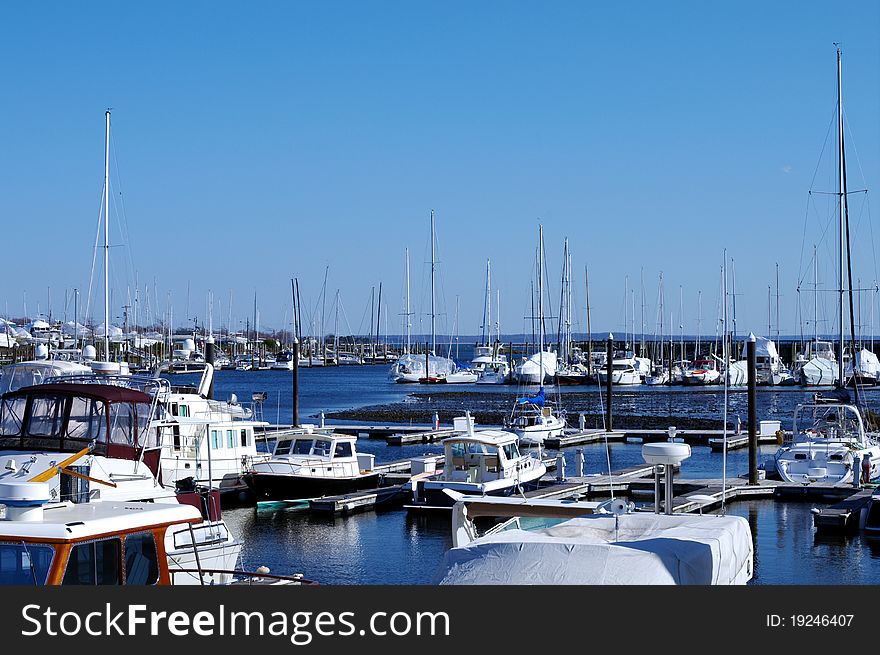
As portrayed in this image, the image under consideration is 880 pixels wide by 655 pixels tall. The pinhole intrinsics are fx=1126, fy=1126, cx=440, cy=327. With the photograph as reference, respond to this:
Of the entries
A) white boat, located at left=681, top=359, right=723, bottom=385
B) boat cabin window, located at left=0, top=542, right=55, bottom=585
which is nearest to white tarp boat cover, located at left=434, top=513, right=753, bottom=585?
boat cabin window, located at left=0, top=542, right=55, bottom=585

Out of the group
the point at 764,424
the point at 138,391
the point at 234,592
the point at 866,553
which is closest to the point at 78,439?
the point at 138,391

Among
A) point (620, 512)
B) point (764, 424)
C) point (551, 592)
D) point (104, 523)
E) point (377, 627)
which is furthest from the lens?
point (764, 424)

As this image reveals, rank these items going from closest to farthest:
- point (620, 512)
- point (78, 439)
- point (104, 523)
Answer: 1. point (104, 523)
2. point (620, 512)
3. point (78, 439)

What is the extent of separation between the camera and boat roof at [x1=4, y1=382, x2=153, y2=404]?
19.9 meters

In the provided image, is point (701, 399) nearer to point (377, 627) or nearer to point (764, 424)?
point (764, 424)

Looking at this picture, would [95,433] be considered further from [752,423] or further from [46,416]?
[752,423]

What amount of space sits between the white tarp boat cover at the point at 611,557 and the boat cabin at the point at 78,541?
10.4 ft

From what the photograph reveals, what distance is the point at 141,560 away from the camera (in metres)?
11.9

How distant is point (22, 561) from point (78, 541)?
568 mm

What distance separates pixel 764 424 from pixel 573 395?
43568 millimetres

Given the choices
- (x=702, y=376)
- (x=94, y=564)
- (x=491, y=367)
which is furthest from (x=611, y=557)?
(x=491, y=367)

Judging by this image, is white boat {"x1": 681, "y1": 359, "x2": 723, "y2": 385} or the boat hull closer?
the boat hull

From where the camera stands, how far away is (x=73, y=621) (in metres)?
8.18

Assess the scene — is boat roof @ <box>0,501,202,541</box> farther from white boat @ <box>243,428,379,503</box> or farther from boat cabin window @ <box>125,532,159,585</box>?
white boat @ <box>243,428,379,503</box>
